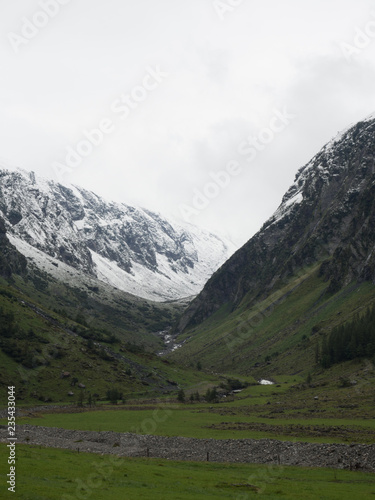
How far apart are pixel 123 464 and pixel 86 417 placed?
56.2m

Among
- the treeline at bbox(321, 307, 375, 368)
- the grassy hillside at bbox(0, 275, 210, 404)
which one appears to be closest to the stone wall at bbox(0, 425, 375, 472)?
the grassy hillside at bbox(0, 275, 210, 404)

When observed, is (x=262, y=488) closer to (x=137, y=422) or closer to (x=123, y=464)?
(x=123, y=464)

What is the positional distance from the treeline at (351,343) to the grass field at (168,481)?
109698 millimetres

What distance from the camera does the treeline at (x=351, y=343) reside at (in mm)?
147350

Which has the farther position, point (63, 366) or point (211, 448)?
point (63, 366)

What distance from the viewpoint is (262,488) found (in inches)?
1487

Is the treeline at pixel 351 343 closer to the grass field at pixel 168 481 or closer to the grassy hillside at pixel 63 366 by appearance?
the grassy hillside at pixel 63 366

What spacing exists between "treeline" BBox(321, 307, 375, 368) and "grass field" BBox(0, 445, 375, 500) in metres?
110

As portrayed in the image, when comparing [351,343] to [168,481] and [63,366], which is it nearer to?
[63,366]

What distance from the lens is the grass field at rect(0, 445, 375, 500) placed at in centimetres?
3225

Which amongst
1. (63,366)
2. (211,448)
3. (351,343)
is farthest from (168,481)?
(351,343)

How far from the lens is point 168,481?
38969mm

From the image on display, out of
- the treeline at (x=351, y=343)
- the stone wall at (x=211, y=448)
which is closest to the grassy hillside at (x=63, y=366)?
Answer: the stone wall at (x=211, y=448)

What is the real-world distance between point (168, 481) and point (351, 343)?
12656 cm
